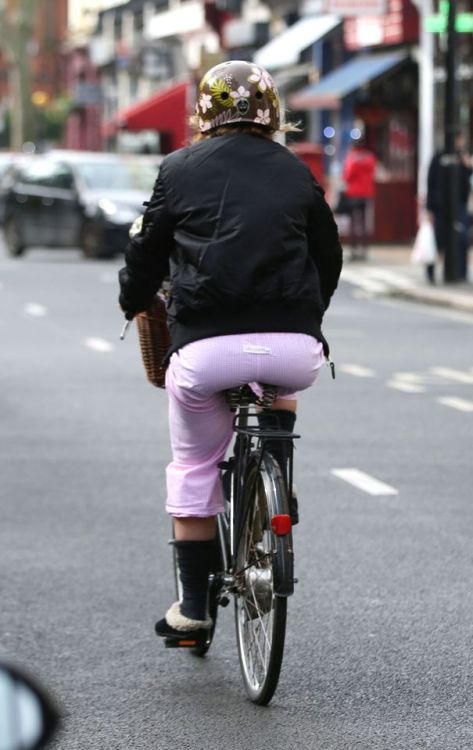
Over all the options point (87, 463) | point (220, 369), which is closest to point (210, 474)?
point (220, 369)

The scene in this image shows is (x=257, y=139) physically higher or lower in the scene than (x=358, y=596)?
higher

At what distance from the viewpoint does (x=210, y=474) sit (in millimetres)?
5090

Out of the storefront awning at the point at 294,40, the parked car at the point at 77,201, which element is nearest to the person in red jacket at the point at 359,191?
the parked car at the point at 77,201

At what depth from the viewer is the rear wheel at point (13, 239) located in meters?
31.2

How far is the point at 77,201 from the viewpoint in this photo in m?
29.8

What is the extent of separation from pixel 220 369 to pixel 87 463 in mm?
4804

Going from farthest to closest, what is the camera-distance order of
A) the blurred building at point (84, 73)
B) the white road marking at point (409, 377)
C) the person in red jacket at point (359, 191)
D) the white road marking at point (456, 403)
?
the blurred building at point (84, 73), the person in red jacket at point (359, 191), the white road marking at point (409, 377), the white road marking at point (456, 403)

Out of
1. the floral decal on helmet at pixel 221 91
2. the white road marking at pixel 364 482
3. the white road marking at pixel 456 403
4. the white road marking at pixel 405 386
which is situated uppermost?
the floral decal on helmet at pixel 221 91

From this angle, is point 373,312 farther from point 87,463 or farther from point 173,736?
point 173,736

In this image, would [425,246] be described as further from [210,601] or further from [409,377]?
[210,601]

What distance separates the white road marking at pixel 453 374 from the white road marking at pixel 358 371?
456mm

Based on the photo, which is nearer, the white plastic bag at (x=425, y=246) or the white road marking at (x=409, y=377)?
the white road marking at (x=409, y=377)

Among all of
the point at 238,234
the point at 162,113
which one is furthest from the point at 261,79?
the point at 162,113

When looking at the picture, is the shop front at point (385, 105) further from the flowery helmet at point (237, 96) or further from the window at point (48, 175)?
the flowery helmet at point (237, 96)
